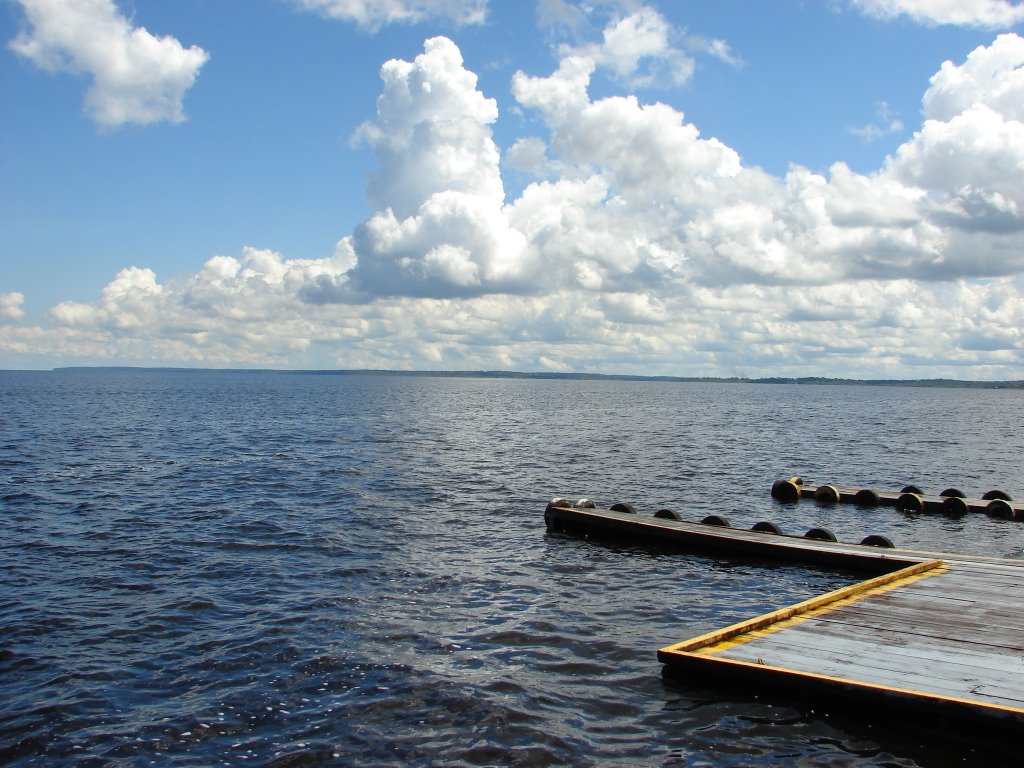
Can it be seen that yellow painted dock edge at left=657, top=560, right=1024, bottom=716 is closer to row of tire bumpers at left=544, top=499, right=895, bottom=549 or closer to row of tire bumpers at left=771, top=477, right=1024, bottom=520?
row of tire bumpers at left=544, top=499, right=895, bottom=549

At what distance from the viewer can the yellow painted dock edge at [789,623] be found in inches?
416

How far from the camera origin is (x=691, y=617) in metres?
16.9

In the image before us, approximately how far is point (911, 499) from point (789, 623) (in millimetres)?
22452

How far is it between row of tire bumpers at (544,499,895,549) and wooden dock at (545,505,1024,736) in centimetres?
377

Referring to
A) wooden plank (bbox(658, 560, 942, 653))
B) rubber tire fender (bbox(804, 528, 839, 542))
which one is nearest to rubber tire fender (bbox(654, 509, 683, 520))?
rubber tire fender (bbox(804, 528, 839, 542))

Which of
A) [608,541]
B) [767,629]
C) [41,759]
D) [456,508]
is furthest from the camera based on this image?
[456,508]

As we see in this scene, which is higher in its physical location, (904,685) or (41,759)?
(904,685)

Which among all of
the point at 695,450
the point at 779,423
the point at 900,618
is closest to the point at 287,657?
the point at 900,618

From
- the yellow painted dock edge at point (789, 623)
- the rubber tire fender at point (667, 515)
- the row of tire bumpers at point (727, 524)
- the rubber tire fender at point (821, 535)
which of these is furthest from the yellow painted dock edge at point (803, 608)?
the rubber tire fender at point (667, 515)

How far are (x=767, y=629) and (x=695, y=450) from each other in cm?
4490

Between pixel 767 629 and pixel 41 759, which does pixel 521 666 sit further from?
pixel 41 759

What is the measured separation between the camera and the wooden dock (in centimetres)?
1066

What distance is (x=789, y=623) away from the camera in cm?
1388

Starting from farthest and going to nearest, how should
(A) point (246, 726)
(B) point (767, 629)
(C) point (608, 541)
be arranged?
1. (C) point (608, 541)
2. (B) point (767, 629)
3. (A) point (246, 726)
